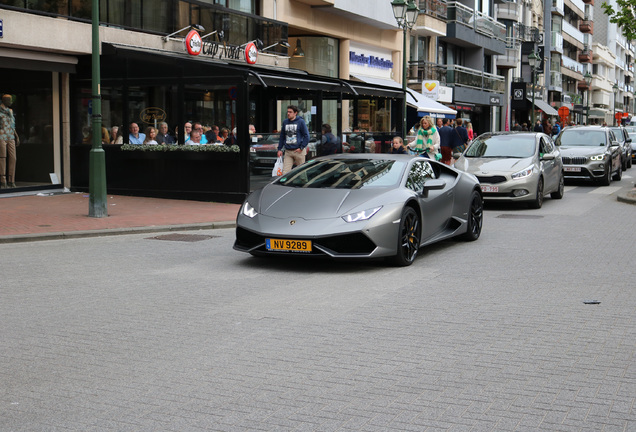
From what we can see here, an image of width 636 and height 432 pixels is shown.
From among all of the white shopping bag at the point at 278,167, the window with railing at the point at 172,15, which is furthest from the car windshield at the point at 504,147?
the window with railing at the point at 172,15

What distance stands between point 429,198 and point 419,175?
1.15 feet

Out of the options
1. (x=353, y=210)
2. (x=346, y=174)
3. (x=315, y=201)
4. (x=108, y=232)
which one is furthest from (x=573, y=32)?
(x=353, y=210)

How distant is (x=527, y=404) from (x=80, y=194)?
16199 millimetres

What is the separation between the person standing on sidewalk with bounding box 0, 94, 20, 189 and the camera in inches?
731

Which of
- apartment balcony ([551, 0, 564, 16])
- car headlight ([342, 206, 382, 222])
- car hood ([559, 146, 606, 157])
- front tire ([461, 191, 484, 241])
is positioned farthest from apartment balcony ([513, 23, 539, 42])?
car headlight ([342, 206, 382, 222])

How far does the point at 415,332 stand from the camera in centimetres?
655

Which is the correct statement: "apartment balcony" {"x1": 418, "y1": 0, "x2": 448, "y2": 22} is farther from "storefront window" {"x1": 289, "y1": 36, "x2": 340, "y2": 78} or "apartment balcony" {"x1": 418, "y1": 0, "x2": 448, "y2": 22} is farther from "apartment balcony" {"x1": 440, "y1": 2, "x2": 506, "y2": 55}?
"storefront window" {"x1": 289, "y1": 36, "x2": 340, "y2": 78}

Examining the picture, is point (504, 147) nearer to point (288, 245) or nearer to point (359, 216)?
point (359, 216)

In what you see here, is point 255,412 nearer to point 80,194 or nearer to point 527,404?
point 527,404

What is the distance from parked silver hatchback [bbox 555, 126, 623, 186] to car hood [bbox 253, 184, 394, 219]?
16171 mm

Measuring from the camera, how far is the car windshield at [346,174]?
33.8ft

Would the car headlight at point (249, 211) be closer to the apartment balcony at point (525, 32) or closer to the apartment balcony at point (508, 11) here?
the apartment balcony at point (508, 11)

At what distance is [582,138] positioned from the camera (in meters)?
26.0

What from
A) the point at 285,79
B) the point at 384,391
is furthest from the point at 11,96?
the point at 384,391
